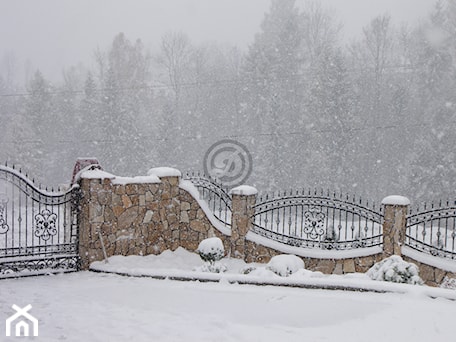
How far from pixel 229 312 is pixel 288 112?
26.8 metres

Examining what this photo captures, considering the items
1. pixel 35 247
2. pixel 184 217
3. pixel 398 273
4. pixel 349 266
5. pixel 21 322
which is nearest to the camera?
pixel 21 322

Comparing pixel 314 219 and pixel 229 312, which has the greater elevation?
pixel 314 219

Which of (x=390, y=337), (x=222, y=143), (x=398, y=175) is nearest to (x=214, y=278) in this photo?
(x=390, y=337)

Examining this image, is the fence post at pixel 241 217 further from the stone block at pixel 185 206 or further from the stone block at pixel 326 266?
the stone block at pixel 326 266

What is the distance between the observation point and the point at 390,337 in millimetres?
5035

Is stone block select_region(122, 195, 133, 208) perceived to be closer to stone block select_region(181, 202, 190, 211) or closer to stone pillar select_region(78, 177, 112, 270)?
stone pillar select_region(78, 177, 112, 270)

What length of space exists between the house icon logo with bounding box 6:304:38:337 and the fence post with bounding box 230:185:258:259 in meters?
5.53

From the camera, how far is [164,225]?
36.4 ft

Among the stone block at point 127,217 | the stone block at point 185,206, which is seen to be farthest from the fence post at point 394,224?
the stone block at point 127,217

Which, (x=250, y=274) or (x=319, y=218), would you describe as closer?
→ (x=250, y=274)

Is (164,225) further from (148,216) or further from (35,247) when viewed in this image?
(35,247)

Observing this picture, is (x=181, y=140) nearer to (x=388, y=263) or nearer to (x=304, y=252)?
(x=304, y=252)

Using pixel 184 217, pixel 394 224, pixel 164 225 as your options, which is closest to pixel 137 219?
pixel 164 225

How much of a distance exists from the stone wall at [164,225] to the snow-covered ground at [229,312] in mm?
2083
